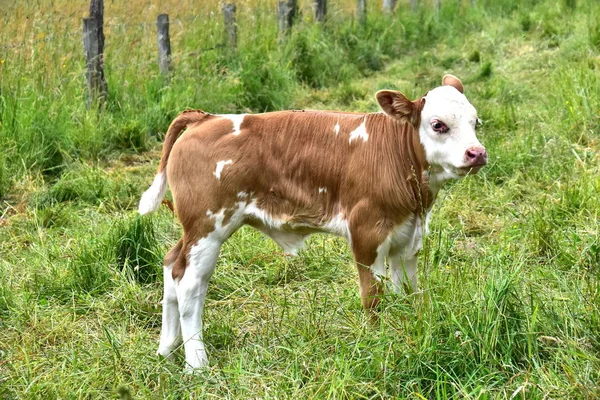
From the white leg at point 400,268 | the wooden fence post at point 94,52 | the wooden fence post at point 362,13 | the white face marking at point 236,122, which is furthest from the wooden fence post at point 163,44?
the white leg at point 400,268

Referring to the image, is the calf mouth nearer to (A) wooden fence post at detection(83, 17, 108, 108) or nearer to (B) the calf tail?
(B) the calf tail

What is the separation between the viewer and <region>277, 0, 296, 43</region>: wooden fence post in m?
10.1

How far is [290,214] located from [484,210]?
215 centimetres

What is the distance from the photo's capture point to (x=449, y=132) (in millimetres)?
3371

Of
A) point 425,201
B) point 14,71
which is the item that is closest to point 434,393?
point 425,201

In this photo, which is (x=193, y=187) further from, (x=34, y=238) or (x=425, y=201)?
(x=34, y=238)

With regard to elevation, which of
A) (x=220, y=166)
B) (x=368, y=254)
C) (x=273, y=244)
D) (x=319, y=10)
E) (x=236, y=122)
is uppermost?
(x=236, y=122)

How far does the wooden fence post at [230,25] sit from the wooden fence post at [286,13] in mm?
809

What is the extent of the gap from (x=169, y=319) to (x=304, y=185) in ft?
3.09

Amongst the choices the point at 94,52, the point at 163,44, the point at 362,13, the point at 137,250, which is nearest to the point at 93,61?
the point at 94,52

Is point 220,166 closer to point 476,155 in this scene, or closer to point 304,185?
point 304,185

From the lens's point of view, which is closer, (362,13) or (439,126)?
(439,126)

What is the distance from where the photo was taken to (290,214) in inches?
141

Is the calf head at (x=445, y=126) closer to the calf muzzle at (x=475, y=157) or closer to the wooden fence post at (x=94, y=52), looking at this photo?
the calf muzzle at (x=475, y=157)
